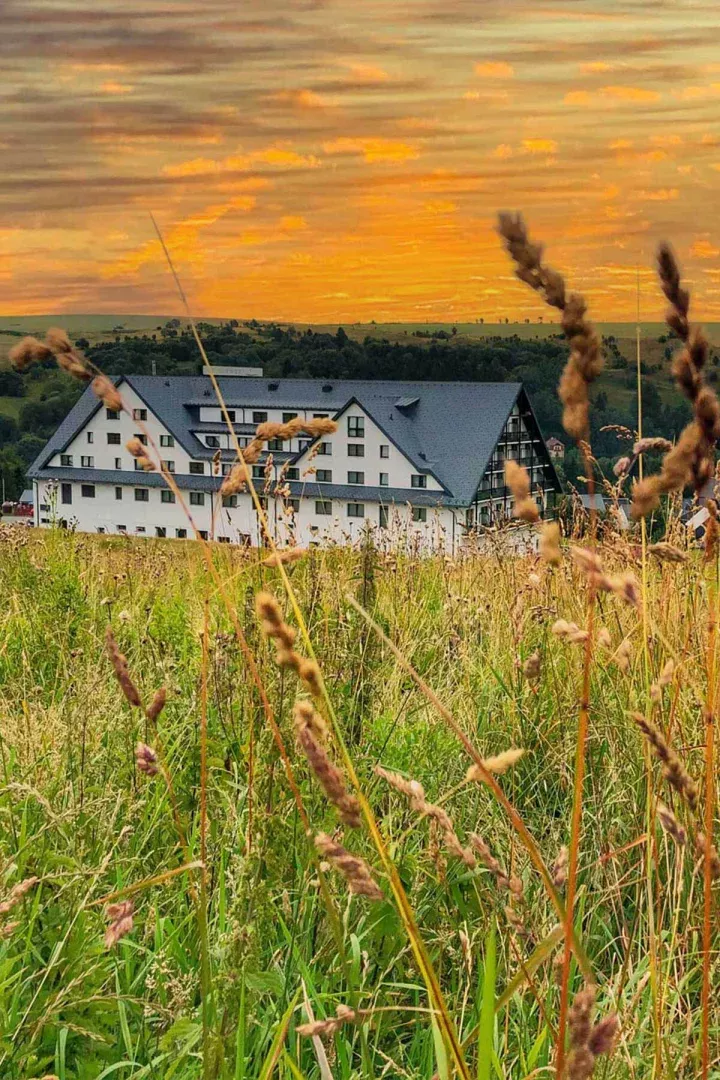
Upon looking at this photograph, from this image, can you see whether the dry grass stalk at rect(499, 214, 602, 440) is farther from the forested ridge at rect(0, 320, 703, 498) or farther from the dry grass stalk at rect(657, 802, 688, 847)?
the forested ridge at rect(0, 320, 703, 498)

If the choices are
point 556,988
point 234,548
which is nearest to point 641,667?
point 556,988

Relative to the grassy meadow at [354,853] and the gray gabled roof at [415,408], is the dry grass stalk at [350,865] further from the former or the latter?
the gray gabled roof at [415,408]

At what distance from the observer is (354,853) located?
2.29 metres

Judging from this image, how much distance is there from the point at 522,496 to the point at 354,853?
5.14ft

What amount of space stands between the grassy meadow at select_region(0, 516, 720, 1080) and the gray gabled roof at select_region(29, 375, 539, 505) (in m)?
60.6

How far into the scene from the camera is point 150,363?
88.1 meters

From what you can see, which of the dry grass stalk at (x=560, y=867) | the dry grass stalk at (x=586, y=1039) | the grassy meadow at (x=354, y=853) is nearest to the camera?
the dry grass stalk at (x=586, y=1039)

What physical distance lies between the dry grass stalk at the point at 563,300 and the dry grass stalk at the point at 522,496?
10 cm

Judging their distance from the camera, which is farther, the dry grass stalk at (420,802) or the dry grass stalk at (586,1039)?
the dry grass stalk at (420,802)

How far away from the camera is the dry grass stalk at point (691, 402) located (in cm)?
92

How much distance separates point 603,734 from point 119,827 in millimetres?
1430

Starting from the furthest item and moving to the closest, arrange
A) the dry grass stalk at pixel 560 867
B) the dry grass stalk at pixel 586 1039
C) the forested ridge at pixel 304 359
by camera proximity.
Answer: the forested ridge at pixel 304 359 < the dry grass stalk at pixel 560 867 < the dry grass stalk at pixel 586 1039

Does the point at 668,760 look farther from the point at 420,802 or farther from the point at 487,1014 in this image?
the point at 487,1014

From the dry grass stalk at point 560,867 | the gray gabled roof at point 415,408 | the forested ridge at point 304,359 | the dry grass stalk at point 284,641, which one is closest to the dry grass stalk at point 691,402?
the dry grass stalk at point 284,641
